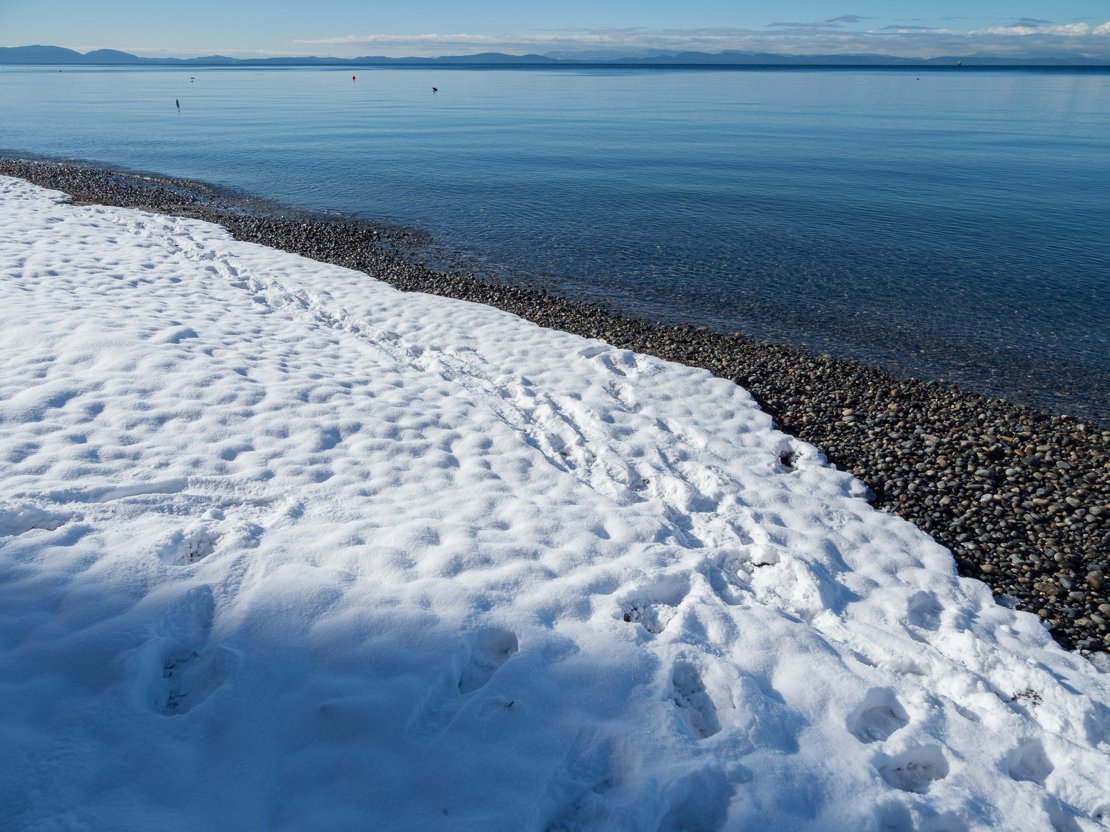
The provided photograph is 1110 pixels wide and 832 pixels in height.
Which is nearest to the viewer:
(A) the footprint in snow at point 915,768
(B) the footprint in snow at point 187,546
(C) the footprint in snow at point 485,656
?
(A) the footprint in snow at point 915,768

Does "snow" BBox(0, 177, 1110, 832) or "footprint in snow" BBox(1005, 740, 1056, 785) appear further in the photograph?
"footprint in snow" BBox(1005, 740, 1056, 785)

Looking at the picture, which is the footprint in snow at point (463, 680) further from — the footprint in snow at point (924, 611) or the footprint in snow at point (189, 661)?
the footprint in snow at point (924, 611)

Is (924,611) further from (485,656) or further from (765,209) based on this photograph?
(765,209)

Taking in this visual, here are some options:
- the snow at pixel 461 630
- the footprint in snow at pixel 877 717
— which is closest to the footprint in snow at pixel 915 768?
the snow at pixel 461 630

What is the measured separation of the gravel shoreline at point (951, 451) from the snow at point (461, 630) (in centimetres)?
61

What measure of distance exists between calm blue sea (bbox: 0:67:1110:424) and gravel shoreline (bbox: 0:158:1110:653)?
1.84m

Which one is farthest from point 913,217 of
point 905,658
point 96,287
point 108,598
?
point 108,598

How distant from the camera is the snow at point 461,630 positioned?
3.77 meters

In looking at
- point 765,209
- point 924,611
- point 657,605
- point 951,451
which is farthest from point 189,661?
point 765,209

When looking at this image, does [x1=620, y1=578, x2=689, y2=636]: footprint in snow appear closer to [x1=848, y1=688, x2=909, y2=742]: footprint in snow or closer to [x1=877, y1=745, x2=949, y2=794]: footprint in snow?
[x1=848, y1=688, x2=909, y2=742]: footprint in snow

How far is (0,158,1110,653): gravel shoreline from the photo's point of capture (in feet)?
Answer: 24.8

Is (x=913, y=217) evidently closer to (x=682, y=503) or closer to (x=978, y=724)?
(x=682, y=503)

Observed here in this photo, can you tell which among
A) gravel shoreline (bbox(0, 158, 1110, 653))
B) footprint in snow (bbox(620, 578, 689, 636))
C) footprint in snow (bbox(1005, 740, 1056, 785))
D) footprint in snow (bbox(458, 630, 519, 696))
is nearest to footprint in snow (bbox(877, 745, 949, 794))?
footprint in snow (bbox(1005, 740, 1056, 785))

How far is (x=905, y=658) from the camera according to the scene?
572 centimetres
